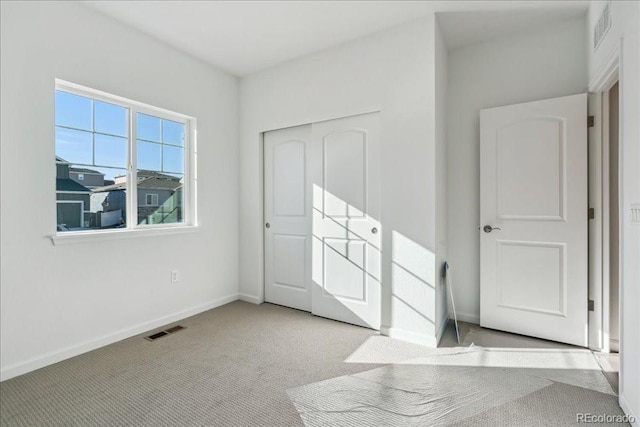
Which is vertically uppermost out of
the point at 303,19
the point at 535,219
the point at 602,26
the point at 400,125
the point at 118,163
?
the point at 303,19

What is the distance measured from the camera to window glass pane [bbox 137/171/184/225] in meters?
2.93

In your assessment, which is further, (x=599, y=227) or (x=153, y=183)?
(x=153, y=183)

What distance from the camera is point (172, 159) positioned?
319 cm

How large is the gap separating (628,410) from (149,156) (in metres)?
3.90

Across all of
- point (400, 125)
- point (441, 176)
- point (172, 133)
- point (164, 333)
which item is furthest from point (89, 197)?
point (441, 176)

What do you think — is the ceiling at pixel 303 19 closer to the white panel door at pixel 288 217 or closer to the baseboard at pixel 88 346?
the white panel door at pixel 288 217

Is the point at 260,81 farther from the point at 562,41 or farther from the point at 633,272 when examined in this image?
the point at 633,272

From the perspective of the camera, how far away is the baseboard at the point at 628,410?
1523 mm

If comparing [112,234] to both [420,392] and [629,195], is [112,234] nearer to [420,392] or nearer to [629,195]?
[420,392]

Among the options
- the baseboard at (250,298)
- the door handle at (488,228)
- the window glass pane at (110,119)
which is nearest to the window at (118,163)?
the window glass pane at (110,119)

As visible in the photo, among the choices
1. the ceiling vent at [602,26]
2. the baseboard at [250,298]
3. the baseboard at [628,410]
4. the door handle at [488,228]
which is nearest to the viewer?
the baseboard at [628,410]

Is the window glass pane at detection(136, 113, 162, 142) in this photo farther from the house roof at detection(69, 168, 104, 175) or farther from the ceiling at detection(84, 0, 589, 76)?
the ceiling at detection(84, 0, 589, 76)

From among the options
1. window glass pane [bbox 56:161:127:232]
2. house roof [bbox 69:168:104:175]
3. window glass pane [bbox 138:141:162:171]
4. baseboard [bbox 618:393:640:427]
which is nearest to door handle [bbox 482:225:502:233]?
baseboard [bbox 618:393:640:427]

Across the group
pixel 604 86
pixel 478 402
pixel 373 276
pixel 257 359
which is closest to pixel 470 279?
pixel 373 276
